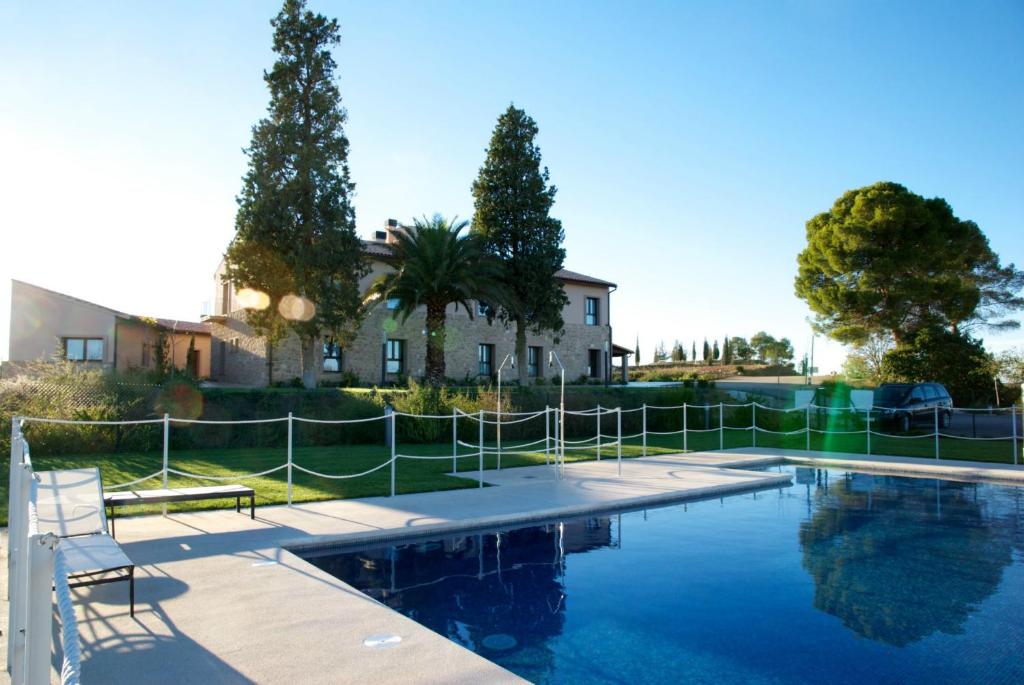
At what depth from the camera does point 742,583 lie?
7.29 metres

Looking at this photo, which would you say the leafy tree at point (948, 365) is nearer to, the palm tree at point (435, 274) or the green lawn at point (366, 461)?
the green lawn at point (366, 461)

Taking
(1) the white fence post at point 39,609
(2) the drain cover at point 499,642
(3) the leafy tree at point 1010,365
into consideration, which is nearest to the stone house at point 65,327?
(2) the drain cover at point 499,642

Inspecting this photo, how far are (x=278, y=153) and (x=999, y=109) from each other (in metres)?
22.7

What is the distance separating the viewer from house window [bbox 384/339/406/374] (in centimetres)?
3112

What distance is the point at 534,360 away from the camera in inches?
1422

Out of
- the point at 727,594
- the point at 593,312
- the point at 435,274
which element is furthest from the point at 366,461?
the point at 593,312

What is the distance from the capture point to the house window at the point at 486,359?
1344 inches

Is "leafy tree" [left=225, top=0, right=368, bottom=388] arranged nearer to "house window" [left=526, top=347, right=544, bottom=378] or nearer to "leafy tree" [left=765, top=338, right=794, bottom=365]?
"house window" [left=526, top=347, right=544, bottom=378]

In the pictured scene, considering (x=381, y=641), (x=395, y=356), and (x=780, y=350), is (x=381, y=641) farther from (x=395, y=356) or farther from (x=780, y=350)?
(x=780, y=350)

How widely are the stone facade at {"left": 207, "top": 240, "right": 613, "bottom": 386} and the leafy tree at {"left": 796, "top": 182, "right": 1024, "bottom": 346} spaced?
11.7 m

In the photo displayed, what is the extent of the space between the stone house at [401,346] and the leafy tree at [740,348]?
53.1m

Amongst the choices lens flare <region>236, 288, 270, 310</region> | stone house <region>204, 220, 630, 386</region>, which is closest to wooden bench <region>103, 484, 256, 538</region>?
→ stone house <region>204, 220, 630, 386</region>

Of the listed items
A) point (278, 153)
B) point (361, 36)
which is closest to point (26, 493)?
point (361, 36)

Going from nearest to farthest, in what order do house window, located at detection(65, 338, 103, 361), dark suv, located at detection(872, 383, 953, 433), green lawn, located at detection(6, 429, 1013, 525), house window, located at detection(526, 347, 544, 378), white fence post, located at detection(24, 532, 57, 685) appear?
white fence post, located at detection(24, 532, 57, 685), green lawn, located at detection(6, 429, 1013, 525), dark suv, located at detection(872, 383, 953, 433), house window, located at detection(65, 338, 103, 361), house window, located at detection(526, 347, 544, 378)
